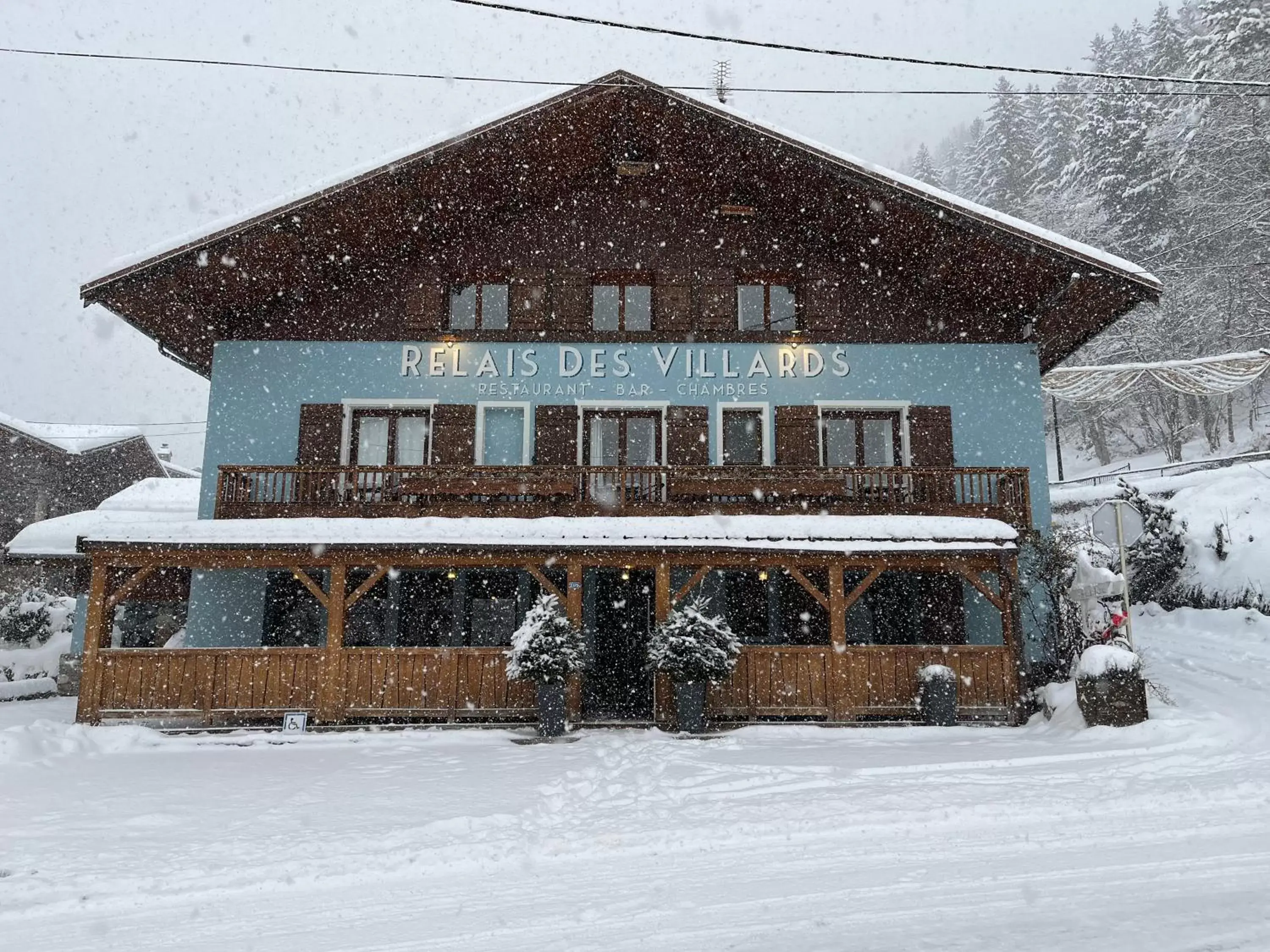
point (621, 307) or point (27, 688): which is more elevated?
point (621, 307)

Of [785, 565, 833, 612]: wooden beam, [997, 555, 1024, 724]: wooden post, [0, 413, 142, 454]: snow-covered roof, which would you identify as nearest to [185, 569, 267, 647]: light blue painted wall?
[785, 565, 833, 612]: wooden beam

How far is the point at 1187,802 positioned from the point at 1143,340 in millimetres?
33908

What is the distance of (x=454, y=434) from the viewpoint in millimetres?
15445

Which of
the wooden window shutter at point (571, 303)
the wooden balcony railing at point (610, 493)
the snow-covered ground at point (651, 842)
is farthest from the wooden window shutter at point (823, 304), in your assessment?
the snow-covered ground at point (651, 842)

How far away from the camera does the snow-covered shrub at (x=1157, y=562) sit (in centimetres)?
2156

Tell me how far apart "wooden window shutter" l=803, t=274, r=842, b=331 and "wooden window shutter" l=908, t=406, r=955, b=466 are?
224cm

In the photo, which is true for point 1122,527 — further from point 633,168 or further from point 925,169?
point 925,169

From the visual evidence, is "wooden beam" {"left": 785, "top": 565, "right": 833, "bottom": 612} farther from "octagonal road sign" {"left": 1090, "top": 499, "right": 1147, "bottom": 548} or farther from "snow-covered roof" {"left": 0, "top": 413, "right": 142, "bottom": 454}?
"snow-covered roof" {"left": 0, "top": 413, "right": 142, "bottom": 454}

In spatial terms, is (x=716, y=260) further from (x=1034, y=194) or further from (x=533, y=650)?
(x=1034, y=194)

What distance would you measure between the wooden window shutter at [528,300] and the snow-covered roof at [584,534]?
15.2 ft

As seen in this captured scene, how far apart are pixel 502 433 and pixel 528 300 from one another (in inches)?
102

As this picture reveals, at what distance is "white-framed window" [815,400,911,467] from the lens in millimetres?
15672

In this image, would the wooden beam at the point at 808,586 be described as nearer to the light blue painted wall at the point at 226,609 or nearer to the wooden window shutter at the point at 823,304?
the wooden window shutter at the point at 823,304

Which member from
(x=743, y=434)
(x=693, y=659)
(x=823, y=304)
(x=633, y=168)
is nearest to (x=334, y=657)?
(x=693, y=659)
